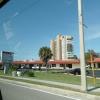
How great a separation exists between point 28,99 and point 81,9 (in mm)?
6872

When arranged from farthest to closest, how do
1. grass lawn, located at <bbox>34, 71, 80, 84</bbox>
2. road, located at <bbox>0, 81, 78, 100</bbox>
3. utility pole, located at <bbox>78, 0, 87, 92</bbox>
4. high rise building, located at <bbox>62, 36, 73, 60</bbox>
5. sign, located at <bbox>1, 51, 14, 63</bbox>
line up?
high rise building, located at <bbox>62, 36, 73, 60</bbox>, sign, located at <bbox>1, 51, 14, 63</bbox>, grass lawn, located at <bbox>34, 71, 80, 84</bbox>, utility pole, located at <bbox>78, 0, 87, 92</bbox>, road, located at <bbox>0, 81, 78, 100</bbox>

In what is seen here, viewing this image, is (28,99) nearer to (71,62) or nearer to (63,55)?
(71,62)

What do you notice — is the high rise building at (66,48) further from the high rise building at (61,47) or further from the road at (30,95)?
the road at (30,95)

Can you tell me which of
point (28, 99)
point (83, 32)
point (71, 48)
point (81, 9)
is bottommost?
point (28, 99)

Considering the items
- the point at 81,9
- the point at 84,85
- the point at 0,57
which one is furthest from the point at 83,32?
the point at 0,57

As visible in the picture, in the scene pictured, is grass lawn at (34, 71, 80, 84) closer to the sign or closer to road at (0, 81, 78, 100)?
road at (0, 81, 78, 100)

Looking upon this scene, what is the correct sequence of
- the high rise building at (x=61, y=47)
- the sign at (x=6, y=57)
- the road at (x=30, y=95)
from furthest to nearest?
the high rise building at (x=61, y=47), the sign at (x=6, y=57), the road at (x=30, y=95)

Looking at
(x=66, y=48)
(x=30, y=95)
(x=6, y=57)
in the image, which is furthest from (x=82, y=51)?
(x=66, y=48)

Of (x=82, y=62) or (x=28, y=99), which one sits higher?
(x=82, y=62)

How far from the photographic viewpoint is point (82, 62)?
17.3m

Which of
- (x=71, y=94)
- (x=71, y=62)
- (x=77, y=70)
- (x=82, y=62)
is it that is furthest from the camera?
(x=71, y=62)

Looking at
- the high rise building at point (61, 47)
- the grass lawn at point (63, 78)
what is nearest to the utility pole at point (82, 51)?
the grass lawn at point (63, 78)

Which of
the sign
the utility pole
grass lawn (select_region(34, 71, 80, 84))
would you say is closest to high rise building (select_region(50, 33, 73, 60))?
the sign

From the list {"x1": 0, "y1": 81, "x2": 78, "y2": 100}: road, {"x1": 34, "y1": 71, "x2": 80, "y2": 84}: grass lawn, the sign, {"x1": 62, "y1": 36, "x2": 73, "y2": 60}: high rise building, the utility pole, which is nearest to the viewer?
{"x1": 0, "y1": 81, "x2": 78, "y2": 100}: road
